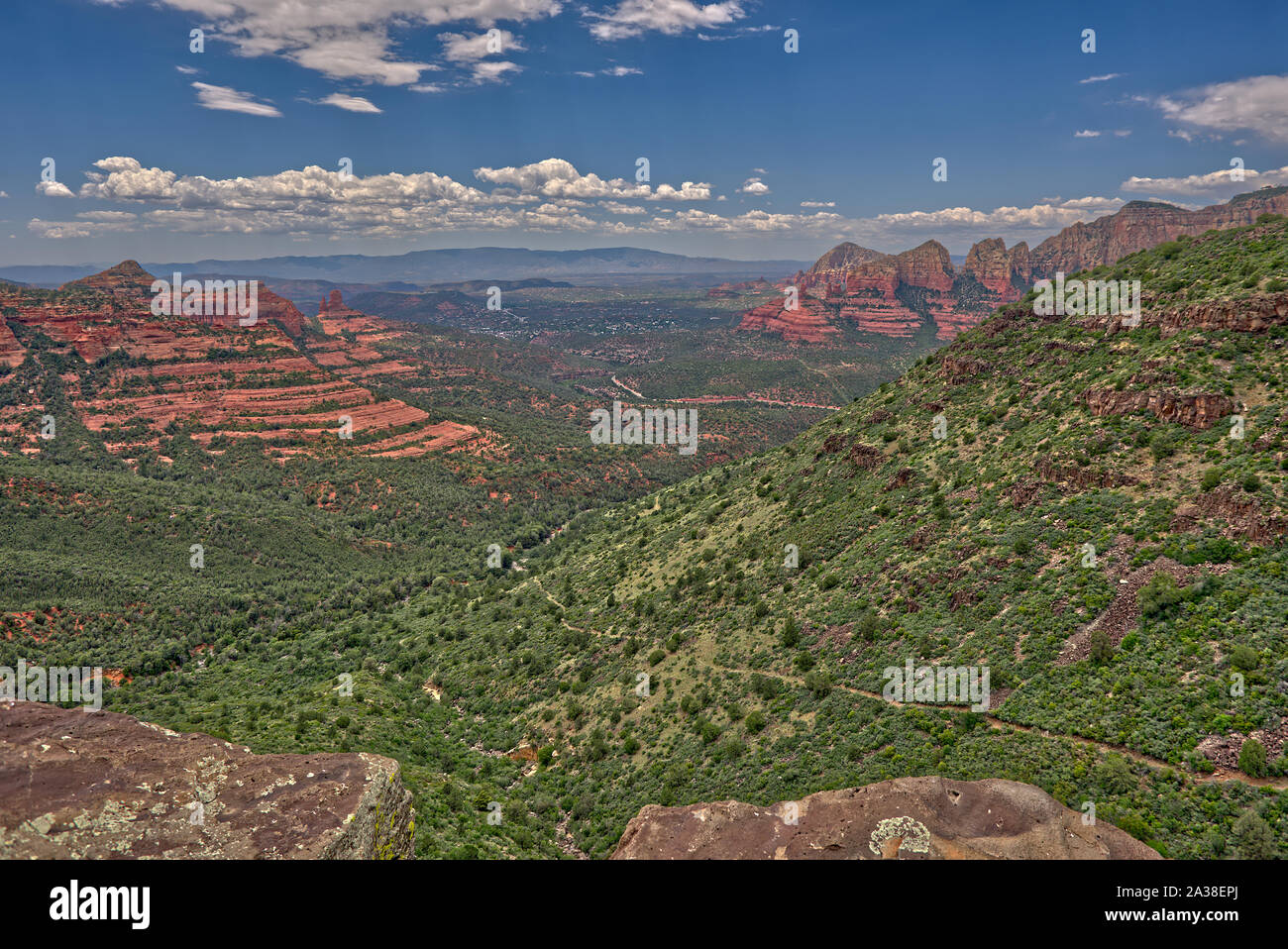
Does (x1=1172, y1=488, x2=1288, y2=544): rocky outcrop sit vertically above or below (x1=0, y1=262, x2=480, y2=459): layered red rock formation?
below

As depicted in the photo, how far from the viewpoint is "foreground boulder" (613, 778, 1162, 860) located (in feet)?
52.1

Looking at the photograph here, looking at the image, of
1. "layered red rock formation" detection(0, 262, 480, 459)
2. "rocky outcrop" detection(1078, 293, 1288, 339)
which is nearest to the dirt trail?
"rocky outcrop" detection(1078, 293, 1288, 339)

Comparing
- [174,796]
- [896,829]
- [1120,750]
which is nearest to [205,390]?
[174,796]

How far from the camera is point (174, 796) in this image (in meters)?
14.4

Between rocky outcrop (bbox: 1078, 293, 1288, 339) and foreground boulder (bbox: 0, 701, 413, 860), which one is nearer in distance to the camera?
foreground boulder (bbox: 0, 701, 413, 860)

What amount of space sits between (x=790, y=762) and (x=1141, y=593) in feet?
58.9

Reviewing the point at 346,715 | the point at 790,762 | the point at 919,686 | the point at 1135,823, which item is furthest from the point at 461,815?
the point at 1135,823

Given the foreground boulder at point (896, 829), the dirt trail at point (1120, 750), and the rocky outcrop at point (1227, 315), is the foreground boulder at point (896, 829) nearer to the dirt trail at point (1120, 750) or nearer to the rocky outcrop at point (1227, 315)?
the dirt trail at point (1120, 750)

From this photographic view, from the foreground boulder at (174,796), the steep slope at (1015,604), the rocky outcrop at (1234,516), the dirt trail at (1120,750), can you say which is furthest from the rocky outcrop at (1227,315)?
the foreground boulder at (174,796)

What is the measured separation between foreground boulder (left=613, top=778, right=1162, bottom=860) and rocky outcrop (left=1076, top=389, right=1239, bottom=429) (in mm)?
28447

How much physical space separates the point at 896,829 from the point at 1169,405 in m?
34.1

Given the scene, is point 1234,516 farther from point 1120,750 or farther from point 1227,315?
point 1227,315

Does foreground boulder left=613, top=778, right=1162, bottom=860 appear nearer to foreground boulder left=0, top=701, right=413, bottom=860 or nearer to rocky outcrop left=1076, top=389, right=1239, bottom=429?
foreground boulder left=0, top=701, right=413, bottom=860

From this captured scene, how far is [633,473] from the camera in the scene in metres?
141
